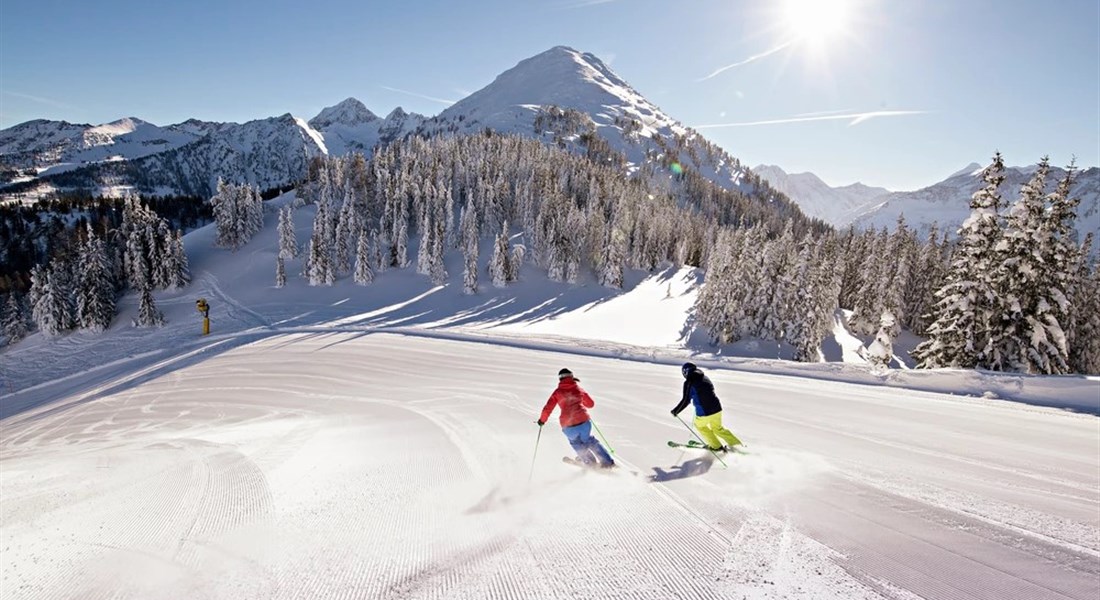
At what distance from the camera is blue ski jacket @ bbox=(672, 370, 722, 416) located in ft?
25.6

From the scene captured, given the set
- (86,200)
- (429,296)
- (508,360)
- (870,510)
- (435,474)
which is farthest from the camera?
(86,200)

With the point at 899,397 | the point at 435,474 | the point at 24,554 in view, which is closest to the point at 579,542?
the point at 435,474

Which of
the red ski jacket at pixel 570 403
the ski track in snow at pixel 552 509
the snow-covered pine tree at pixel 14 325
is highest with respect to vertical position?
the red ski jacket at pixel 570 403

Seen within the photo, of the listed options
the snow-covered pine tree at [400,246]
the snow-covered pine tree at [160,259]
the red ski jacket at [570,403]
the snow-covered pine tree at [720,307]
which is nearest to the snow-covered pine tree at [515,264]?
the snow-covered pine tree at [400,246]

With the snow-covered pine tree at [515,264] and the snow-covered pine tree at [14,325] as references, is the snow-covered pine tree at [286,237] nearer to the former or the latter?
the snow-covered pine tree at [14,325]

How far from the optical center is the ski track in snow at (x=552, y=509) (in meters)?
4.51

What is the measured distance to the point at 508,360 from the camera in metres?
18.1

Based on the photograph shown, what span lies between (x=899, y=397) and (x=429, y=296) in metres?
47.3

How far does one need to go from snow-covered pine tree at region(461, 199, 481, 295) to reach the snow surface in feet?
127

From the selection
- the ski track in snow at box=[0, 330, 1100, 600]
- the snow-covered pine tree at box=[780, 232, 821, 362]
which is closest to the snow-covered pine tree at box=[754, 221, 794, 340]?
the snow-covered pine tree at box=[780, 232, 821, 362]

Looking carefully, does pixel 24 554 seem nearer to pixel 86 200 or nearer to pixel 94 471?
pixel 94 471

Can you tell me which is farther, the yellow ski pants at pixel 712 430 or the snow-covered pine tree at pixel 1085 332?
the snow-covered pine tree at pixel 1085 332

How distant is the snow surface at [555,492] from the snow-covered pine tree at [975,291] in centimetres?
931

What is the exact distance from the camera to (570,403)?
25.0 ft
